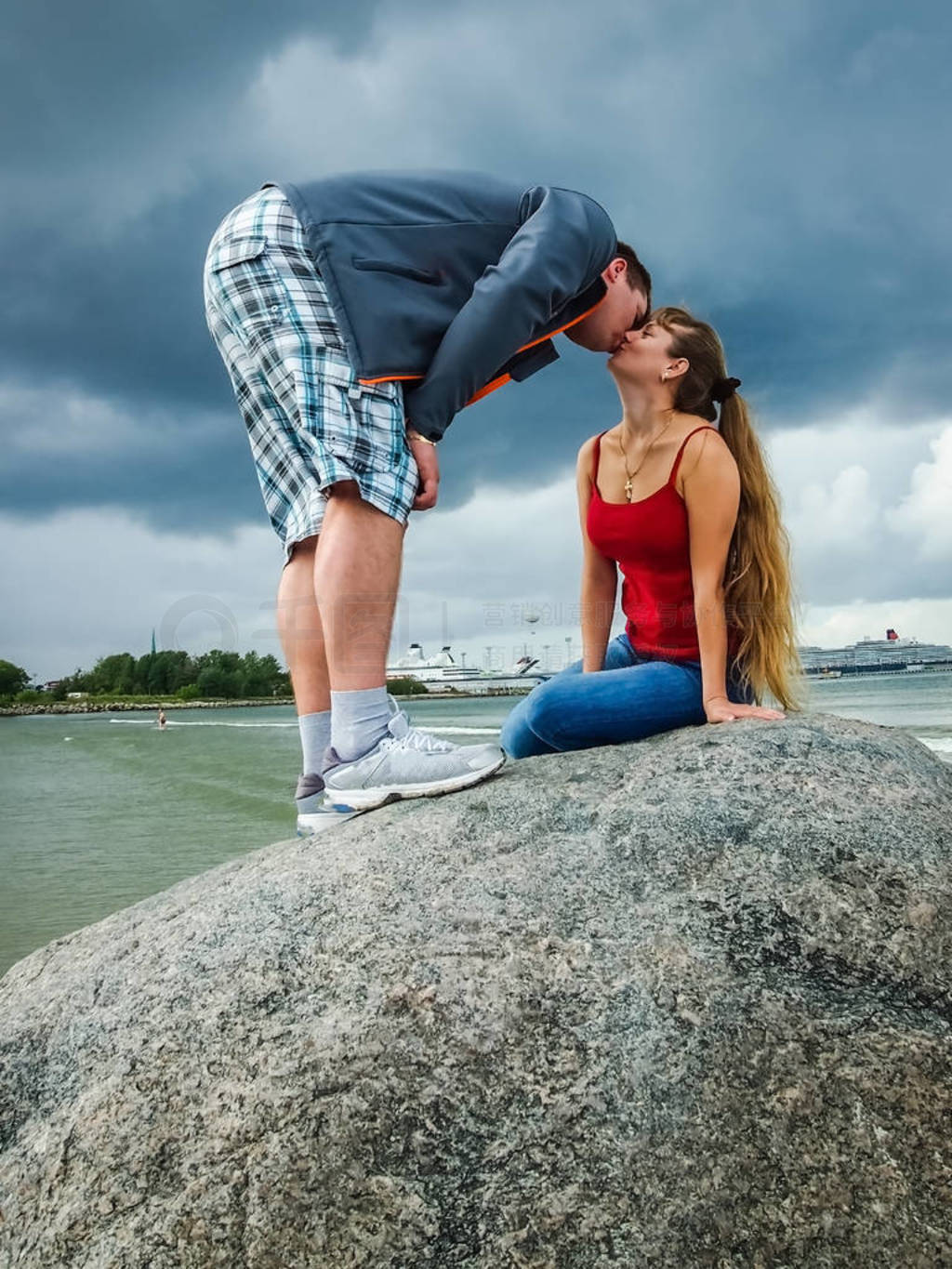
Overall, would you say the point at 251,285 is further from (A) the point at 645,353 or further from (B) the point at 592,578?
(B) the point at 592,578

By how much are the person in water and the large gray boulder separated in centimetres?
72

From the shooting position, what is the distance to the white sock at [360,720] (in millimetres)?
2734

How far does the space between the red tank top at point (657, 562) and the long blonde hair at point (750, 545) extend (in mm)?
97

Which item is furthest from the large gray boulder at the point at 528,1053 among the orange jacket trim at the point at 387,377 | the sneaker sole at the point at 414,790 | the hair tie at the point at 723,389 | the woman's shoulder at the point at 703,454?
the hair tie at the point at 723,389

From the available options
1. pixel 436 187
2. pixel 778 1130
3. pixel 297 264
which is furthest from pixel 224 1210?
pixel 436 187

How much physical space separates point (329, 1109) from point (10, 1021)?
3.02ft

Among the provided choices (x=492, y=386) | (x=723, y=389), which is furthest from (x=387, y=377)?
(x=723, y=389)

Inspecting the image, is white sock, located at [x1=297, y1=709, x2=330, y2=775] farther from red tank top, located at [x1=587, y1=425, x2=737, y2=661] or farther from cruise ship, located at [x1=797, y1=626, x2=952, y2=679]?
cruise ship, located at [x1=797, y1=626, x2=952, y2=679]

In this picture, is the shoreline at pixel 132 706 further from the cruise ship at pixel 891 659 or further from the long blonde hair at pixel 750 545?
the long blonde hair at pixel 750 545

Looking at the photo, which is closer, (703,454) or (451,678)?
(703,454)

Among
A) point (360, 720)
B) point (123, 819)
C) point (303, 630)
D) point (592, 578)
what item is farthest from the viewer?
point (123, 819)

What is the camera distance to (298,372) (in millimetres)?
2758

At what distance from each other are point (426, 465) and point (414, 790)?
939 mm

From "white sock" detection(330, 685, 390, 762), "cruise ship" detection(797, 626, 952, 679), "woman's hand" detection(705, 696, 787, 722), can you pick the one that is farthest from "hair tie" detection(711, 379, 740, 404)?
"cruise ship" detection(797, 626, 952, 679)
